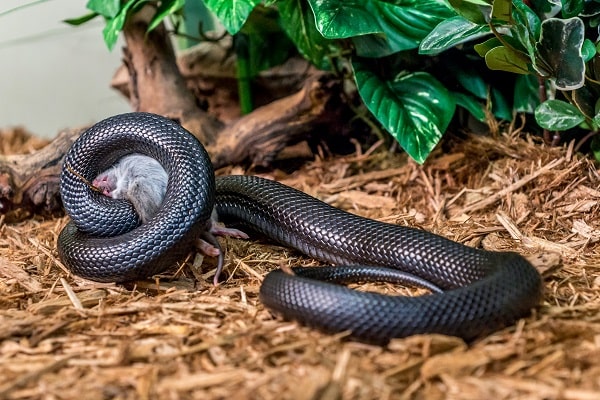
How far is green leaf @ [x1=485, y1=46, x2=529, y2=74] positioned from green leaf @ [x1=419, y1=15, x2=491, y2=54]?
5.4 inches

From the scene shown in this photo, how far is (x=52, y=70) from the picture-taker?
6527 millimetres

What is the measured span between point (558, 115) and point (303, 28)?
1865 mm

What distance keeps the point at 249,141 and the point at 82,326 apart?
94.2 inches

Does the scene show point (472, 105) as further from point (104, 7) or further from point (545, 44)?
point (104, 7)

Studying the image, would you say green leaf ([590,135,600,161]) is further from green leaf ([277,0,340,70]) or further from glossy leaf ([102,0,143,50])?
glossy leaf ([102,0,143,50])

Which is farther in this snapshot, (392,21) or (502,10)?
(392,21)

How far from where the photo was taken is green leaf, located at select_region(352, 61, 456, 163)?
13.9 feet

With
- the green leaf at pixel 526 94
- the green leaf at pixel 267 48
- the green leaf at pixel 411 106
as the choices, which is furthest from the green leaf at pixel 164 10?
the green leaf at pixel 526 94

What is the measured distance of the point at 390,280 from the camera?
133 inches

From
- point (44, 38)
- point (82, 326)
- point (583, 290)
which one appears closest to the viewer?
point (82, 326)

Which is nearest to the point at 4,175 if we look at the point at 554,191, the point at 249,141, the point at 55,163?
the point at 55,163

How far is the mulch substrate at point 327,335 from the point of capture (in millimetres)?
2285

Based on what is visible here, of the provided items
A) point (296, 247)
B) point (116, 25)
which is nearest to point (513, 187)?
point (296, 247)

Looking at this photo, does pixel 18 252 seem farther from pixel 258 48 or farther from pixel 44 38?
pixel 44 38
